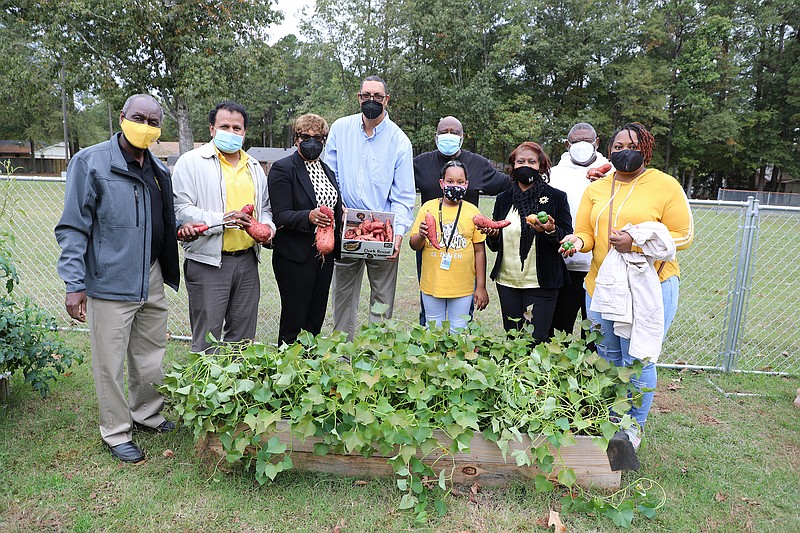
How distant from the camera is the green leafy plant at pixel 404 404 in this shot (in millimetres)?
2686

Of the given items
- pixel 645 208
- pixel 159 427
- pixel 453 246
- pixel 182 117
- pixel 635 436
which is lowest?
pixel 159 427

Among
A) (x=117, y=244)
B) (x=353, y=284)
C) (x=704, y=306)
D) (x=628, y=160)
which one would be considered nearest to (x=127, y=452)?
(x=117, y=244)

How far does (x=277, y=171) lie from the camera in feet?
12.1

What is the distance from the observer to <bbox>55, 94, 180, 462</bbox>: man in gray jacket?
2.92 meters

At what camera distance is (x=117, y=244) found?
305cm

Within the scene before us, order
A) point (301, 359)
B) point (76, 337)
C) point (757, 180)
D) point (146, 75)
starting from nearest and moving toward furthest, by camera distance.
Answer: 1. point (301, 359)
2. point (76, 337)
3. point (146, 75)
4. point (757, 180)

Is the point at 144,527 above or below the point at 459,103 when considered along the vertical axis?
below

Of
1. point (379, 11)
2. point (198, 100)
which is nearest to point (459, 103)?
point (379, 11)

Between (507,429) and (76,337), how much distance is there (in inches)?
186

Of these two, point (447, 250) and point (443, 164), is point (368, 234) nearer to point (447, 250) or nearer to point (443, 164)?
point (447, 250)

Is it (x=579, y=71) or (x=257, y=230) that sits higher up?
(x=579, y=71)

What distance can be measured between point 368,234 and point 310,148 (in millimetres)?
722

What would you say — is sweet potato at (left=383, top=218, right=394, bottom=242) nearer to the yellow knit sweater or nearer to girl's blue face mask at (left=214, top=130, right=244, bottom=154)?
girl's blue face mask at (left=214, top=130, right=244, bottom=154)

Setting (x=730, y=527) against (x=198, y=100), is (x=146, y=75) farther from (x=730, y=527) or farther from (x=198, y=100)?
(x=730, y=527)
